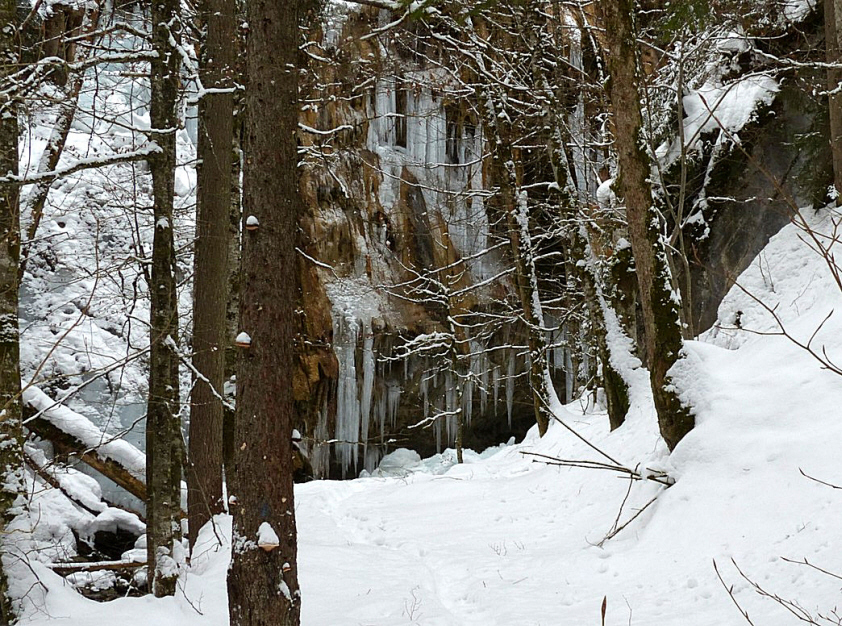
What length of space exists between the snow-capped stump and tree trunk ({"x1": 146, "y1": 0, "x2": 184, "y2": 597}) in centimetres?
191

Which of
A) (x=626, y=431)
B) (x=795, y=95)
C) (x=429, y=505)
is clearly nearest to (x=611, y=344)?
(x=626, y=431)

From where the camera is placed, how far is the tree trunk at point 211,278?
6.16m

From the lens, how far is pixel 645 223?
17.3 feet

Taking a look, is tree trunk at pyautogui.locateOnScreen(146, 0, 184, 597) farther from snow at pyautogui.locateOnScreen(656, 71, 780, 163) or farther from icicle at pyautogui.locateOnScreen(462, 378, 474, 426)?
icicle at pyautogui.locateOnScreen(462, 378, 474, 426)

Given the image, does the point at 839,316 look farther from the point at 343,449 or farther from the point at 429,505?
the point at 343,449

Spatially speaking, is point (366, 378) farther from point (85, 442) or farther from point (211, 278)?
point (211, 278)

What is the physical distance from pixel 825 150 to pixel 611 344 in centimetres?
474

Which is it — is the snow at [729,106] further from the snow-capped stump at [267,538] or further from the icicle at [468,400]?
the snow-capped stump at [267,538]

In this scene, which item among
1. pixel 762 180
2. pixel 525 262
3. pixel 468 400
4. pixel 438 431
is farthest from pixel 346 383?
pixel 762 180

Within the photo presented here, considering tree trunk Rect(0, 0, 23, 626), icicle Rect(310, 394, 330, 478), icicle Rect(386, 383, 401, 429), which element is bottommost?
icicle Rect(310, 394, 330, 478)

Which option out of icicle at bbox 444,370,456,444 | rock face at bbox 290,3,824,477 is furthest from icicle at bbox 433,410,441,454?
icicle at bbox 444,370,456,444

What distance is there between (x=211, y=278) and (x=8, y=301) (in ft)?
7.91

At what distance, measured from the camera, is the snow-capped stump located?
302cm

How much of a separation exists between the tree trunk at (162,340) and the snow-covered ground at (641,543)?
1.26ft
